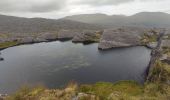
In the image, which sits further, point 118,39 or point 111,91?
point 118,39

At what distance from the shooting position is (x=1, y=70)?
102375 mm

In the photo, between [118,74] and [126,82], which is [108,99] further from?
[118,74]

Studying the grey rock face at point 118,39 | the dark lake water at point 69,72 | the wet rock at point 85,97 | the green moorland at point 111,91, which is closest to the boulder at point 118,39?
the grey rock face at point 118,39

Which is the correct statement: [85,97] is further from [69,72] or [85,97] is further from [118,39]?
[118,39]

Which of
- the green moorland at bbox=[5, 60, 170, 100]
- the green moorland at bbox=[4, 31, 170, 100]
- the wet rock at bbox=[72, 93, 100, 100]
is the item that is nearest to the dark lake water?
the green moorland at bbox=[4, 31, 170, 100]

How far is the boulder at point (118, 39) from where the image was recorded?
164000mm

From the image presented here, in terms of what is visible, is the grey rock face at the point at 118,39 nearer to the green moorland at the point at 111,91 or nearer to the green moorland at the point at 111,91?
the green moorland at the point at 111,91

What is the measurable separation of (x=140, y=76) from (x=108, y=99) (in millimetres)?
41988

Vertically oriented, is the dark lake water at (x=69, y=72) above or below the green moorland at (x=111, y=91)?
below

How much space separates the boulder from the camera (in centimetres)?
16400

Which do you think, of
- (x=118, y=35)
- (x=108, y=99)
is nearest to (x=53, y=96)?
(x=108, y=99)

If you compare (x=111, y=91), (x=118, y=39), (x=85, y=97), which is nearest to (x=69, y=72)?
(x=111, y=91)

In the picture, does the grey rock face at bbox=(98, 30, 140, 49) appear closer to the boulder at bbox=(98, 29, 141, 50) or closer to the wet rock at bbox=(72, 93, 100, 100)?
the boulder at bbox=(98, 29, 141, 50)

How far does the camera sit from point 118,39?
175250mm
